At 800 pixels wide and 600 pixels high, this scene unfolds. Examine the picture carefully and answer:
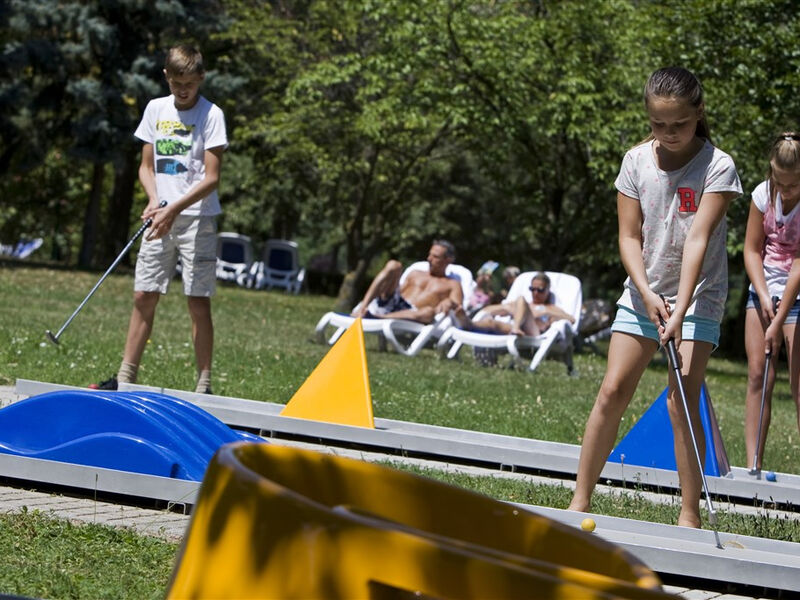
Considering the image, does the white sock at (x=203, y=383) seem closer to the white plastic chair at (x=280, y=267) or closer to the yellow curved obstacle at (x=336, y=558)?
the yellow curved obstacle at (x=336, y=558)

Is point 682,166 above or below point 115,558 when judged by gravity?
above

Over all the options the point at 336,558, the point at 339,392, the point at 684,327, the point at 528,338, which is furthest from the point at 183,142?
the point at 528,338

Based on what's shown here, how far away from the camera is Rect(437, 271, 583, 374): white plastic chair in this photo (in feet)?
47.6

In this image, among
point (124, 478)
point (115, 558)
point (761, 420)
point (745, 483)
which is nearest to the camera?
point (115, 558)

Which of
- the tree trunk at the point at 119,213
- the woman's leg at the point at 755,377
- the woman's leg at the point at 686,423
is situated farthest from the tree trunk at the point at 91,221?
the woman's leg at the point at 686,423

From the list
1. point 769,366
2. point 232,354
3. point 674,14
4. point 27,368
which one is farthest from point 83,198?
point 769,366

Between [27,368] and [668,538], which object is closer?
[668,538]

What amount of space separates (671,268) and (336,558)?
3.23 m

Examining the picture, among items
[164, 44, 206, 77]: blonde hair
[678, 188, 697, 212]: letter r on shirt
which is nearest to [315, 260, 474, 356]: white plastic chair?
[164, 44, 206, 77]: blonde hair

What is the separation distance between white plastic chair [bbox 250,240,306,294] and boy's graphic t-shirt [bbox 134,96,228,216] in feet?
98.6

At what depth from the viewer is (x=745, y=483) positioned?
6.68 m

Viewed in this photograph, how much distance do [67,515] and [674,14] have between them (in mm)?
17594

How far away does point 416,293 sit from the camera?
619 inches

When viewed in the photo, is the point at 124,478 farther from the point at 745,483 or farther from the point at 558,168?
the point at 558,168
